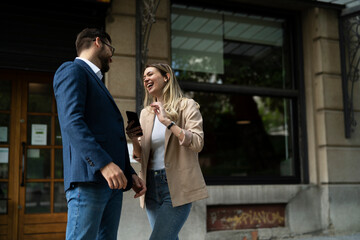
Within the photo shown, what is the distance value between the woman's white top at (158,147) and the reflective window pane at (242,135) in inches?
175

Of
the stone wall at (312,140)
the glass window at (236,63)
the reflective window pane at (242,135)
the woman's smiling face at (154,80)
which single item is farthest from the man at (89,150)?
the reflective window pane at (242,135)

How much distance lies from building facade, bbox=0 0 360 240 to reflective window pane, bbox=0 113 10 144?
0.07 ft

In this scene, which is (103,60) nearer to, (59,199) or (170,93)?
(170,93)

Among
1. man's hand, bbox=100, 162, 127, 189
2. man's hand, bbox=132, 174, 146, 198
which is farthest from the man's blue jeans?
man's hand, bbox=132, 174, 146, 198

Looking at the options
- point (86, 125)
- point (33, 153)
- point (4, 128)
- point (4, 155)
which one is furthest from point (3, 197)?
A: point (86, 125)

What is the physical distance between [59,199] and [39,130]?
3.56 feet

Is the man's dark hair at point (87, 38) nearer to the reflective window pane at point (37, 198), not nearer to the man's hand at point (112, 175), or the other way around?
the man's hand at point (112, 175)

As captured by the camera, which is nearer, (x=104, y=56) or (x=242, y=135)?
(x=104, y=56)

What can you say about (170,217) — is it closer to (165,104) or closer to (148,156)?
(148,156)

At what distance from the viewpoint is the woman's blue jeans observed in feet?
9.41

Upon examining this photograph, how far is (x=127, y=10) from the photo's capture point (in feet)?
19.6

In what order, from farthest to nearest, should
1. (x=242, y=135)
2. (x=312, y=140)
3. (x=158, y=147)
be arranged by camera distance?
(x=242, y=135), (x=312, y=140), (x=158, y=147)

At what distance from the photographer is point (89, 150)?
2182 millimetres

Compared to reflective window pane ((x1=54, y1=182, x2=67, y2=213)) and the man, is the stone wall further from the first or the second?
the man
